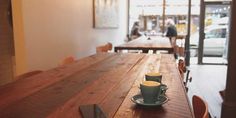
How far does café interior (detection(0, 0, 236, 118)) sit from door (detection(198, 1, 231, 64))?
0.09ft

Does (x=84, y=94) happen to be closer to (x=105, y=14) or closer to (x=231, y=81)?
(x=231, y=81)

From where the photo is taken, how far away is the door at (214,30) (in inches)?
304

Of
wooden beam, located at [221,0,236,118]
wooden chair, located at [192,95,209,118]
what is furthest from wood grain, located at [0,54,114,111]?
wooden beam, located at [221,0,236,118]

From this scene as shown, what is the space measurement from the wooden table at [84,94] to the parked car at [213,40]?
619 cm

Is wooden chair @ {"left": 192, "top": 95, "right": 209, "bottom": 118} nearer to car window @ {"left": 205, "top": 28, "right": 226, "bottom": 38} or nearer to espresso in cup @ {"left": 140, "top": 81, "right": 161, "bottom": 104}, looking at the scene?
espresso in cup @ {"left": 140, "top": 81, "right": 161, "bottom": 104}

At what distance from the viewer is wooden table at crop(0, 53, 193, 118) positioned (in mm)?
1162

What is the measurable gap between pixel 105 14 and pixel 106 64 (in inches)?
156

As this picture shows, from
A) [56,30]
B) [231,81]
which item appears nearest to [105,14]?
[56,30]

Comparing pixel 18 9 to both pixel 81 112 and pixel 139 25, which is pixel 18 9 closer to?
pixel 81 112

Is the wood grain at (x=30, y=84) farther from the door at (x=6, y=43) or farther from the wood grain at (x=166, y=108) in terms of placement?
the door at (x=6, y=43)

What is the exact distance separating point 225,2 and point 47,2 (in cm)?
582

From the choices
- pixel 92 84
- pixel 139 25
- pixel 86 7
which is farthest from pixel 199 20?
pixel 92 84

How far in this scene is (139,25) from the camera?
9219 mm

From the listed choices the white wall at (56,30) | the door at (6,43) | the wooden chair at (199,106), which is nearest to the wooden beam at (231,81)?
the wooden chair at (199,106)
